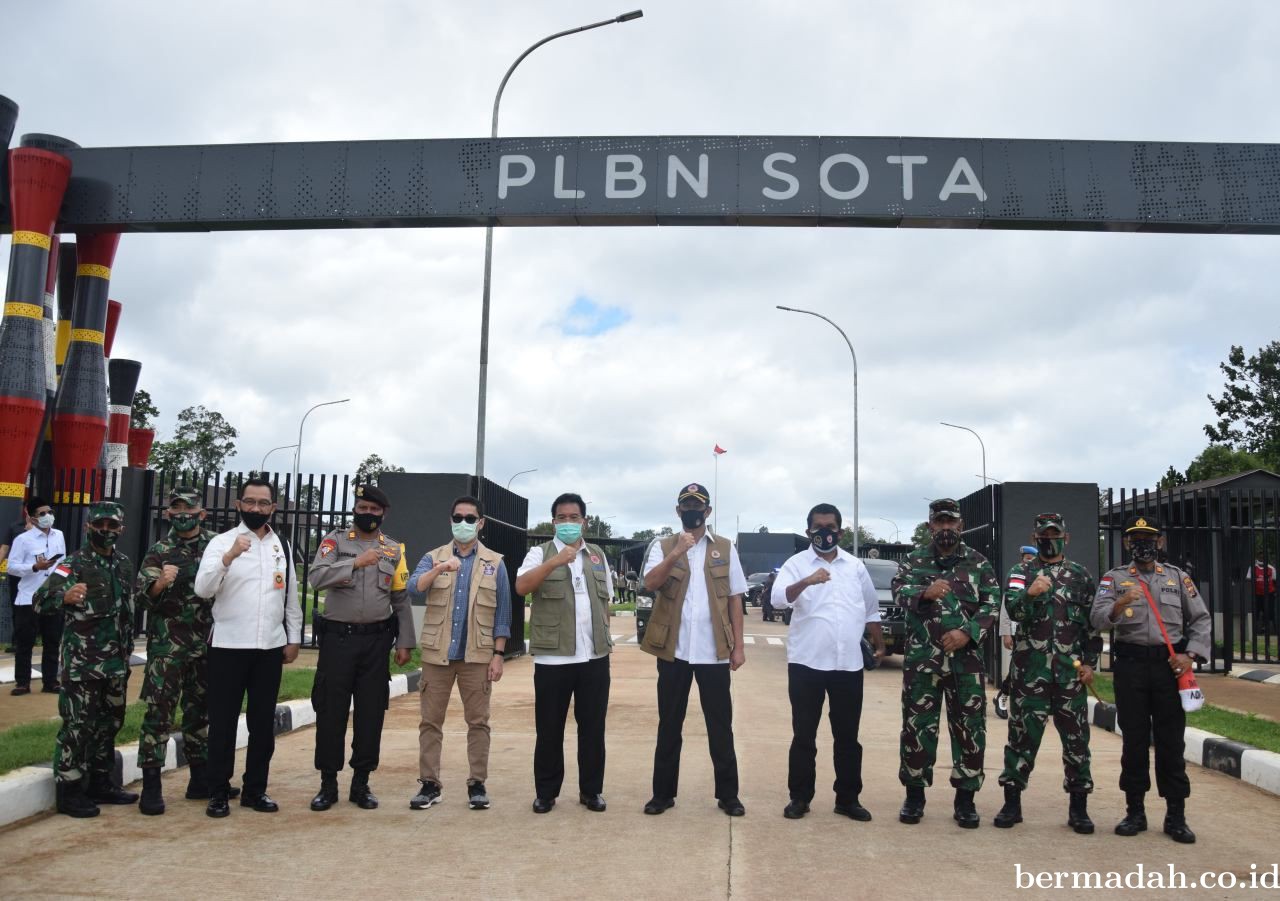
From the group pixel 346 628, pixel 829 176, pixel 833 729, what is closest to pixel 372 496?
pixel 346 628

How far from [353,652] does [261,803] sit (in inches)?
37.3

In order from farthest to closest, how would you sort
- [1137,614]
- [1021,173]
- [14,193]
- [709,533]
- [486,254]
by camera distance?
[486,254]
[14,193]
[1021,173]
[709,533]
[1137,614]

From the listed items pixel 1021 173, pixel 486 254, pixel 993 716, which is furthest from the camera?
pixel 486 254

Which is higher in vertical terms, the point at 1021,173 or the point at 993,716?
the point at 1021,173

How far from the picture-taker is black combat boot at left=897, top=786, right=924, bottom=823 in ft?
19.2

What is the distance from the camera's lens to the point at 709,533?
6398 millimetres

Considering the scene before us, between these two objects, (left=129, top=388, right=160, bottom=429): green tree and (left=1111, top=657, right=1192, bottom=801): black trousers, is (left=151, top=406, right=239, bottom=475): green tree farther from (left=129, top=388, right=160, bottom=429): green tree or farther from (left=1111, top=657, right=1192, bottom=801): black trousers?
(left=1111, top=657, right=1192, bottom=801): black trousers

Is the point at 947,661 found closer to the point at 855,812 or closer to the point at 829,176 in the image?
the point at 855,812

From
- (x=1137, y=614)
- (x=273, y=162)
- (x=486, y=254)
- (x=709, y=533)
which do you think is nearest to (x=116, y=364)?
(x=486, y=254)

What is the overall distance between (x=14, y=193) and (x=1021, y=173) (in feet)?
39.4

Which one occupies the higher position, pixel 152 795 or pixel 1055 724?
pixel 1055 724

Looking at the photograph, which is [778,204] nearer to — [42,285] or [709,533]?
[709,533]

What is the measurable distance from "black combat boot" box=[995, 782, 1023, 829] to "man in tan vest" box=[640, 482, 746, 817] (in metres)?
1.41

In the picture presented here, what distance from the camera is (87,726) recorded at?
19.0ft
